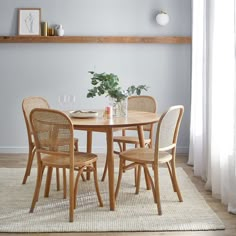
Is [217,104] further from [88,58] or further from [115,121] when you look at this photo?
[88,58]

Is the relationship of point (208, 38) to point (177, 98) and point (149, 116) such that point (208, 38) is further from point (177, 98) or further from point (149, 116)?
point (177, 98)

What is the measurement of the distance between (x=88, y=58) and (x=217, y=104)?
7.05 feet

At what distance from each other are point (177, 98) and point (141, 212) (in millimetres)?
2417

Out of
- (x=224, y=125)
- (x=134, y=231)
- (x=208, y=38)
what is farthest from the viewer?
(x=208, y=38)

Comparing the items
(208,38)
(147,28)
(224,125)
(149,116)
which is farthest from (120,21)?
(224,125)

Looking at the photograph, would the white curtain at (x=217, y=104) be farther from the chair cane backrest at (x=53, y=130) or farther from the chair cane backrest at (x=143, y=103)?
the chair cane backrest at (x=53, y=130)

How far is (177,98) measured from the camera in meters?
5.39

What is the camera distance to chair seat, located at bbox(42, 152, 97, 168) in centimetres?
313

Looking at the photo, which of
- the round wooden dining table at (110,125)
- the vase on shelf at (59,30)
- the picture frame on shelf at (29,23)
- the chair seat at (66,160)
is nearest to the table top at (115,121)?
the round wooden dining table at (110,125)

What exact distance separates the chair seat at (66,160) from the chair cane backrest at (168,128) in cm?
54

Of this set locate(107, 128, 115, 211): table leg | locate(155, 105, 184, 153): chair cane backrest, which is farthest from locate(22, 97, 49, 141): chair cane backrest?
locate(155, 105, 184, 153): chair cane backrest

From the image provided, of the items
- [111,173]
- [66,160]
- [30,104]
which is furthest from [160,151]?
[30,104]

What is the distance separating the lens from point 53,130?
3.06 m

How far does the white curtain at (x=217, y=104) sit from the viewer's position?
337cm
